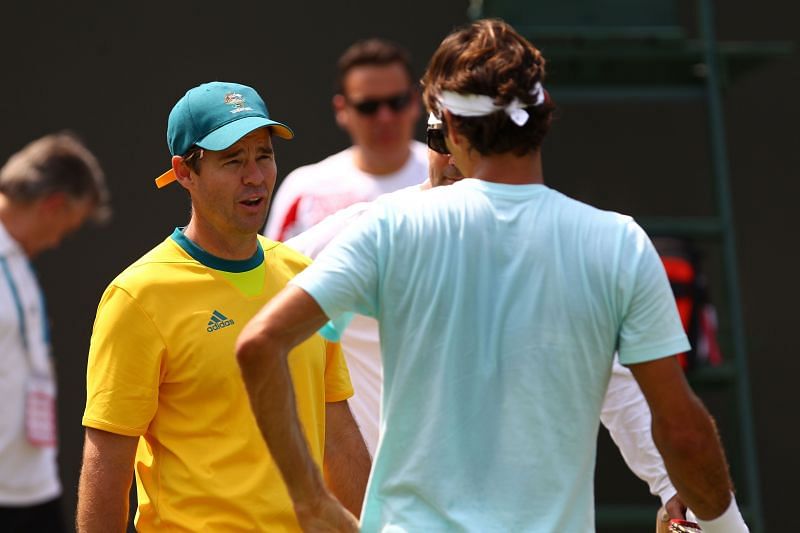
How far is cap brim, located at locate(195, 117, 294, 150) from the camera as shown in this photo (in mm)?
2832

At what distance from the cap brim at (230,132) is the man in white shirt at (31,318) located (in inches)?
119

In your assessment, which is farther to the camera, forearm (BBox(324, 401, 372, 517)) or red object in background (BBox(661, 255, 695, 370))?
red object in background (BBox(661, 255, 695, 370))

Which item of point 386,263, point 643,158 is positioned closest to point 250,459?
point 386,263

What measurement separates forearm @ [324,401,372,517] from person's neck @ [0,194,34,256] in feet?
10.2

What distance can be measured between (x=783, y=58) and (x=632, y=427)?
11.3 feet

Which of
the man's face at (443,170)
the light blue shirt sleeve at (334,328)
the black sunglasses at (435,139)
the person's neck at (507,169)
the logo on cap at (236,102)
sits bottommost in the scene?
the light blue shirt sleeve at (334,328)

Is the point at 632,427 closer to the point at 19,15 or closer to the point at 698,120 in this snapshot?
the point at 698,120

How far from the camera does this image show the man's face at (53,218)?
586 centimetres

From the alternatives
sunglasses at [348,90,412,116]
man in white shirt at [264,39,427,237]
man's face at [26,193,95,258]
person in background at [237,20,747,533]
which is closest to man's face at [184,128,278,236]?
person in background at [237,20,747,533]

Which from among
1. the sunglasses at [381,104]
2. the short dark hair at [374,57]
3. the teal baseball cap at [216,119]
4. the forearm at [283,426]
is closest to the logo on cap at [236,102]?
the teal baseball cap at [216,119]

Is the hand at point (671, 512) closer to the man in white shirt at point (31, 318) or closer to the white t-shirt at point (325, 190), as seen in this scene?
the white t-shirt at point (325, 190)

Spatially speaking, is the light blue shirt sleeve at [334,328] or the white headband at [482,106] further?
the light blue shirt sleeve at [334,328]

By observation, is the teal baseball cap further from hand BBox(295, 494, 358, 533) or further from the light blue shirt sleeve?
hand BBox(295, 494, 358, 533)

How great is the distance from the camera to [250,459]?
2803 millimetres
